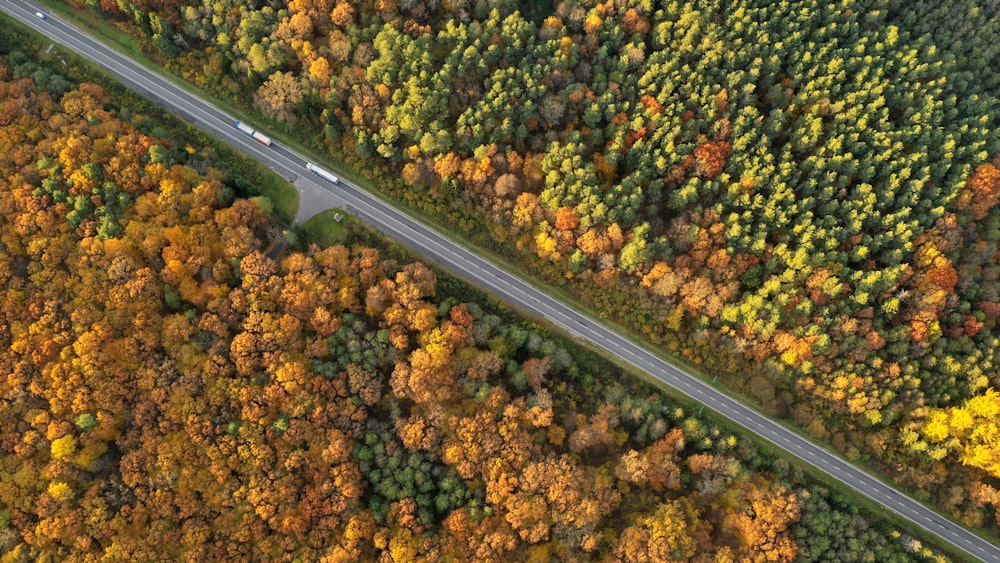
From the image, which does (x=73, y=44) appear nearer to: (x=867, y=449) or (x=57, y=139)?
(x=57, y=139)

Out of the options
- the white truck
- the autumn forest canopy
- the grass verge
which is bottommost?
the autumn forest canopy

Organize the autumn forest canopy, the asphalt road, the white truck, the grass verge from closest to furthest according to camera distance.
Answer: the autumn forest canopy, the asphalt road, the grass verge, the white truck

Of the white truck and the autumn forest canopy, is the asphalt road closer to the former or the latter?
the white truck

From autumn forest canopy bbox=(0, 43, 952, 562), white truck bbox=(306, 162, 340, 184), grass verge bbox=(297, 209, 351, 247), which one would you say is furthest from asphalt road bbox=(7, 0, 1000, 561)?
autumn forest canopy bbox=(0, 43, 952, 562)

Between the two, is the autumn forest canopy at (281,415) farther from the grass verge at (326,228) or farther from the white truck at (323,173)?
the white truck at (323,173)

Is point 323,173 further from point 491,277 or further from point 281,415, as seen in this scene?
point 281,415

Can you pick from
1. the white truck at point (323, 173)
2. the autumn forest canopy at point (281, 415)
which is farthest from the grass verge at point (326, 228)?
the autumn forest canopy at point (281, 415)

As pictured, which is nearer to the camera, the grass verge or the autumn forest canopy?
the autumn forest canopy

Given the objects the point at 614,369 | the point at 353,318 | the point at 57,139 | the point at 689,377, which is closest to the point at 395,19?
the point at 353,318
